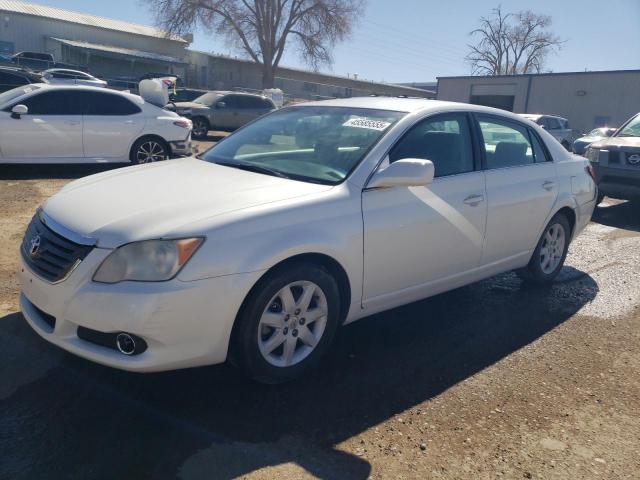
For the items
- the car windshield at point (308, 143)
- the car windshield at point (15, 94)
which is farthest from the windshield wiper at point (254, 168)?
the car windshield at point (15, 94)

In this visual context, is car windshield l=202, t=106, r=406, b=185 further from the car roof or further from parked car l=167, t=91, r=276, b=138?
parked car l=167, t=91, r=276, b=138

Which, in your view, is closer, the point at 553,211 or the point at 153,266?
the point at 153,266

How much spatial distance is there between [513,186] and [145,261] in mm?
2988

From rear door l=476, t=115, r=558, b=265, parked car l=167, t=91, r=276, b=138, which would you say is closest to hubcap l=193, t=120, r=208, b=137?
parked car l=167, t=91, r=276, b=138

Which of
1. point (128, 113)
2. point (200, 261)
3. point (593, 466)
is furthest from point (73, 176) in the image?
point (593, 466)

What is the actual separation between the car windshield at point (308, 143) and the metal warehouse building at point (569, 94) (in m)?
30.5

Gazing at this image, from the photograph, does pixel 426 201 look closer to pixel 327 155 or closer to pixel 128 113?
pixel 327 155

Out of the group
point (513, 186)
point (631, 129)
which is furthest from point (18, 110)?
point (631, 129)

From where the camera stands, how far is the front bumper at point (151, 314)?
8.86 ft

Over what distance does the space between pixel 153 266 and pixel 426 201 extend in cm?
187

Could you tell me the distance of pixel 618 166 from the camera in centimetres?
867

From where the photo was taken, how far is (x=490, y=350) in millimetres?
3904

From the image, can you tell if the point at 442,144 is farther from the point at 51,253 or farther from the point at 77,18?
the point at 77,18

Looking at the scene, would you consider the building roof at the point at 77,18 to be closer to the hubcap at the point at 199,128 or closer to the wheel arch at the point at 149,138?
the hubcap at the point at 199,128
